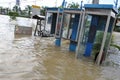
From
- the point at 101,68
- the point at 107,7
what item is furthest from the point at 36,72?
the point at 107,7

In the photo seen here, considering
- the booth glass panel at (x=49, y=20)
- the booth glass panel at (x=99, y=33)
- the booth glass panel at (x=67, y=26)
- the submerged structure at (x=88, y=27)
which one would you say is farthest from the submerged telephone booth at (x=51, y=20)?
the booth glass panel at (x=99, y=33)

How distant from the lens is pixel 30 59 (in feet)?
28.6

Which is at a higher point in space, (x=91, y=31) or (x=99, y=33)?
(x=91, y=31)

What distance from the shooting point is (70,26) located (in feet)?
42.1

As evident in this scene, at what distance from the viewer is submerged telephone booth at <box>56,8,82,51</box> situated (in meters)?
11.6

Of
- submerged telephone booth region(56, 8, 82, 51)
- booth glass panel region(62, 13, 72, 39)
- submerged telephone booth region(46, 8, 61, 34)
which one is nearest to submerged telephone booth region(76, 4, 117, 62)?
submerged telephone booth region(56, 8, 82, 51)

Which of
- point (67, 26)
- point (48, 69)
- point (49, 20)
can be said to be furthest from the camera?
point (49, 20)

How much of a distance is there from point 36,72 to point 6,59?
1719mm

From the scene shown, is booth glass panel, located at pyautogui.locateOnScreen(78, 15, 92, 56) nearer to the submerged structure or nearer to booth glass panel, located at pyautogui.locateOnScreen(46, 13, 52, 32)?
the submerged structure

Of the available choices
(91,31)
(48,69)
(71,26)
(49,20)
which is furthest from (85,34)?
(49,20)

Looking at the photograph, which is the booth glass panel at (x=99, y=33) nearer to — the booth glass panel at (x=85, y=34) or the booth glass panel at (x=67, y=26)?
the booth glass panel at (x=85, y=34)

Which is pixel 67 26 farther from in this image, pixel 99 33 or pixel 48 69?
pixel 48 69

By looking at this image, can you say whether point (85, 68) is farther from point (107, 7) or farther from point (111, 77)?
point (107, 7)

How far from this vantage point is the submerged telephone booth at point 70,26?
11596 mm
